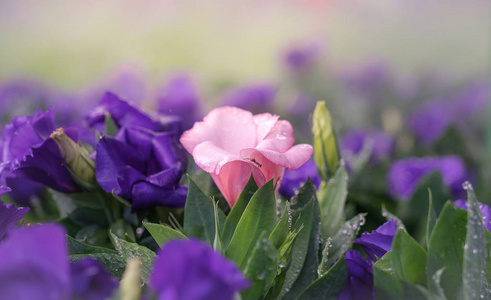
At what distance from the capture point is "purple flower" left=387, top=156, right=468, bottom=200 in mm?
711

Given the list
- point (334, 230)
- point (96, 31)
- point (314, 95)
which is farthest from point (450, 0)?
point (334, 230)

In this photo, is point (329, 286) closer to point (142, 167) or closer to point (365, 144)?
point (142, 167)

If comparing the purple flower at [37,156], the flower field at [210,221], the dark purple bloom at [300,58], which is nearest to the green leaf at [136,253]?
the flower field at [210,221]

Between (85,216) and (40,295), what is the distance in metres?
0.24

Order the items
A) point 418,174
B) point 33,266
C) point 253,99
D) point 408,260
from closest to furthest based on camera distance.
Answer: point 33,266, point 408,260, point 418,174, point 253,99

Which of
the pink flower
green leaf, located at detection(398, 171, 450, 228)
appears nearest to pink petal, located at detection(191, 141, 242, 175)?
the pink flower

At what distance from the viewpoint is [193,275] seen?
0.21 metres

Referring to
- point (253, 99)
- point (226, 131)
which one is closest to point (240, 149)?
point (226, 131)

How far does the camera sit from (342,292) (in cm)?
33

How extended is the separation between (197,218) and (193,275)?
143 mm

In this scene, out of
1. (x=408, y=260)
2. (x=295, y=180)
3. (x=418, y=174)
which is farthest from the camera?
(x=418, y=174)

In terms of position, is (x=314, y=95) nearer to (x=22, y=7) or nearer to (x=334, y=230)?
(x=334, y=230)

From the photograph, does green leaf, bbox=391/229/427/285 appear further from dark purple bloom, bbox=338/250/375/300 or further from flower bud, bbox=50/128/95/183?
flower bud, bbox=50/128/95/183

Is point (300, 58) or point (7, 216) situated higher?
point (7, 216)
